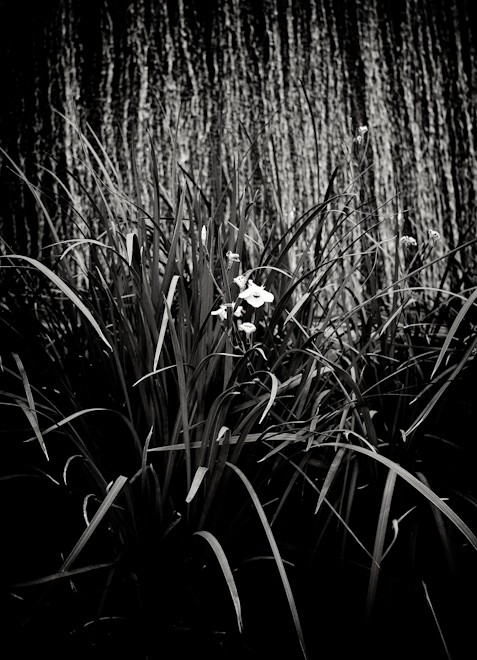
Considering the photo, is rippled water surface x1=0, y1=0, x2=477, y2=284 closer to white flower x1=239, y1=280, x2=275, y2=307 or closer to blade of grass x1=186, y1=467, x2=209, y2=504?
white flower x1=239, y1=280, x2=275, y2=307

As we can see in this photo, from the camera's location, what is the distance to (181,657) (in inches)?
30.4

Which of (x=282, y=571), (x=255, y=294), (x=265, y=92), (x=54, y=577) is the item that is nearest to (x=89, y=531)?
(x=54, y=577)

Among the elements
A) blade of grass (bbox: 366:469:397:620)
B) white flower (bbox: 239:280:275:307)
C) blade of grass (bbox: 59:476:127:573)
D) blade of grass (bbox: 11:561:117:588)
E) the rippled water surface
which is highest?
the rippled water surface

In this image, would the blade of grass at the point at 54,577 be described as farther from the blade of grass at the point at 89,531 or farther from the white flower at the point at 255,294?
the white flower at the point at 255,294

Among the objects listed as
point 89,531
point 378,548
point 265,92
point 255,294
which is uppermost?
point 265,92

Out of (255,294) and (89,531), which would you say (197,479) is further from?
(255,294)

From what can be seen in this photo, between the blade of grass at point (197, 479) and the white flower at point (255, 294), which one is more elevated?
the white flower at point (255, 294)

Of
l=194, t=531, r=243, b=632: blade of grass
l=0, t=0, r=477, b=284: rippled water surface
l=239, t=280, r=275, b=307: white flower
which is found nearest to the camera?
l=194, t=531, r=243, b=632: blade of grass

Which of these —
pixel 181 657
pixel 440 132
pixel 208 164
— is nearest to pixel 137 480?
pixel 181 657

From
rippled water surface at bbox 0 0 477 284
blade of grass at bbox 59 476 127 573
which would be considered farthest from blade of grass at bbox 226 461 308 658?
rippled water surface at bbox 0 0 477 284

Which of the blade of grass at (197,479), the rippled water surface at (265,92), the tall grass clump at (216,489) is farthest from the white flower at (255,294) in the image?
the rippled water surface at (265,92)

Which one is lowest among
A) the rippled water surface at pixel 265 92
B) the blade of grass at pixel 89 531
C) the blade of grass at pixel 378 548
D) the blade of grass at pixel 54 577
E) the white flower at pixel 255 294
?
the blade of grass at pixel 378 548

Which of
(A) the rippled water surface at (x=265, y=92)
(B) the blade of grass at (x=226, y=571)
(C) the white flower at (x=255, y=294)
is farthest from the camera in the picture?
(A) the rippled water surface at (x=265, y=92)

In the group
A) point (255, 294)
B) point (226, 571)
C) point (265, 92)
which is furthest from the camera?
point (265, 92)
